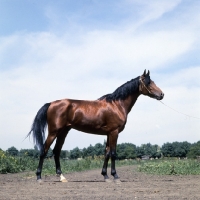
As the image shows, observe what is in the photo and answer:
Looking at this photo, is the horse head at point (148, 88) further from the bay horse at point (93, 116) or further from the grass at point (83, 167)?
the grass at point (83, 167)

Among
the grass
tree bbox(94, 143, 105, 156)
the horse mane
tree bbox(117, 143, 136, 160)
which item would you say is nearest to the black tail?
the horse mane

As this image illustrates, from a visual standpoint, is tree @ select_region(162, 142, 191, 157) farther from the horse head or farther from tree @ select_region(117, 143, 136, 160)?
the horse head

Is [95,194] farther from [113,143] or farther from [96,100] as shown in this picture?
[96,100]

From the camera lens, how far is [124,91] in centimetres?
989

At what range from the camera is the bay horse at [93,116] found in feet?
31.1

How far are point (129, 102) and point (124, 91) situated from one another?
32 centimetres

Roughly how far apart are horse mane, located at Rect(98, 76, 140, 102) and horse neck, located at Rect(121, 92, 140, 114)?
83 mm

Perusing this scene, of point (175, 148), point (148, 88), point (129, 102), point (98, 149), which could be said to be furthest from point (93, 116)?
point (175, 148)

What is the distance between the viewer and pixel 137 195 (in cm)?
650

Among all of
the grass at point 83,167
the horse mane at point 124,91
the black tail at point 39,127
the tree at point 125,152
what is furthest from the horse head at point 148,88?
the tree at point 125,152

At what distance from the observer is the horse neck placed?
9859mm

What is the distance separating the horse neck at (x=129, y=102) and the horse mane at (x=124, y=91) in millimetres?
83

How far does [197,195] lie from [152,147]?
6164cm

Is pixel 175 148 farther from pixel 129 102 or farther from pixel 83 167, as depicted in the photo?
pixel 129 102
